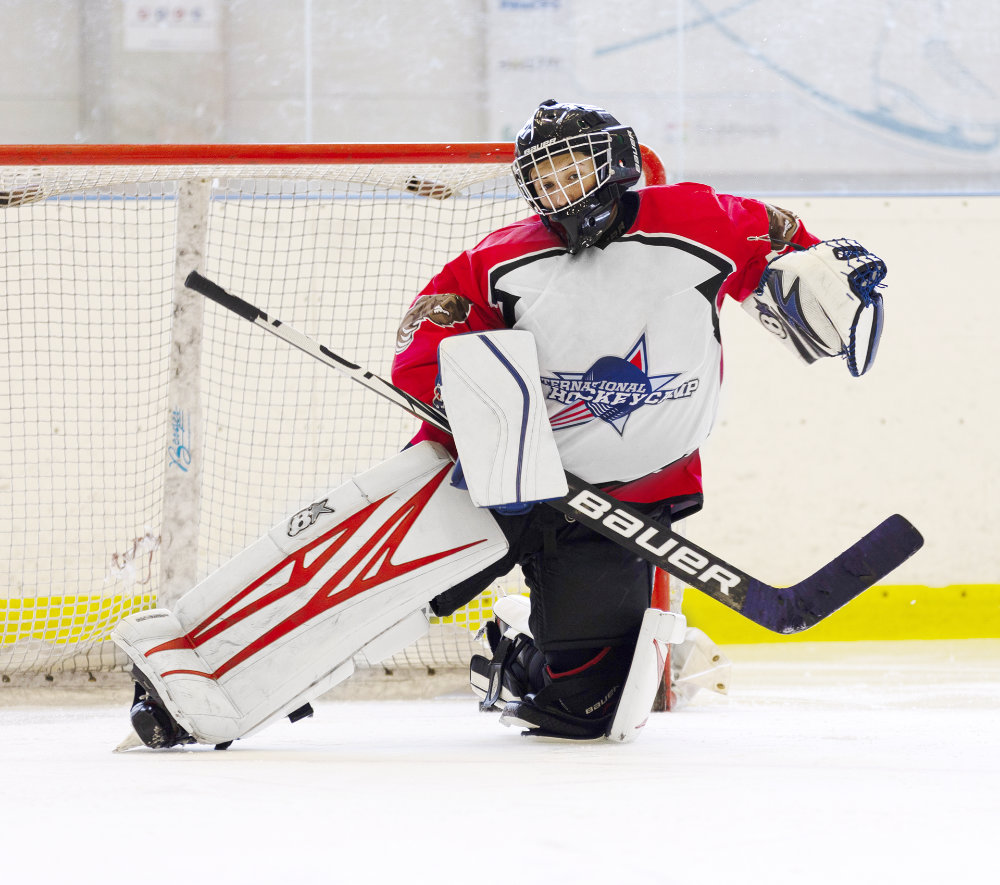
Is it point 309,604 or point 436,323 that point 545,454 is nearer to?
point 436,323

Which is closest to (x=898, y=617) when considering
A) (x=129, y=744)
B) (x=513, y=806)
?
(x=129, y=744)

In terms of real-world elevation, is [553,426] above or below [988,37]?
below

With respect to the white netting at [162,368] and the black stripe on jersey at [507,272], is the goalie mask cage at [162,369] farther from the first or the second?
the black stripe on jersey at [507,272]

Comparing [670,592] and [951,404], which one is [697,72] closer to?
[951,404]

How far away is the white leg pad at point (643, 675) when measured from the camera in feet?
5.30

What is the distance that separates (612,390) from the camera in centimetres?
163

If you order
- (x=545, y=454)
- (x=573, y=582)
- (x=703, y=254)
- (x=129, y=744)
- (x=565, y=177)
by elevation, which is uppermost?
(x=565, y=177)

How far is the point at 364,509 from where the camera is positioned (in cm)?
157

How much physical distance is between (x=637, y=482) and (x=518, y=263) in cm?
39

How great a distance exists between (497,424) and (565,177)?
0.39m

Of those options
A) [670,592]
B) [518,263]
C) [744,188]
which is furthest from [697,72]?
[518,263]

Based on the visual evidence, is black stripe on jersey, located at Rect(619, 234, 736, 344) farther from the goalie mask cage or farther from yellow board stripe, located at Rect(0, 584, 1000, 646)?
yellow board stripe, located at Rect(0, 584, 1000, 646)

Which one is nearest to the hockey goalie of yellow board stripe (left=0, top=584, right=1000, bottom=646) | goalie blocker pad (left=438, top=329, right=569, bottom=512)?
goalie blocker pad (left=438, top=329, right=569, bottom=512)

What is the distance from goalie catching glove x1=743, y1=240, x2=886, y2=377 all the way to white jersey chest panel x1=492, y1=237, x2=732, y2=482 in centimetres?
10
